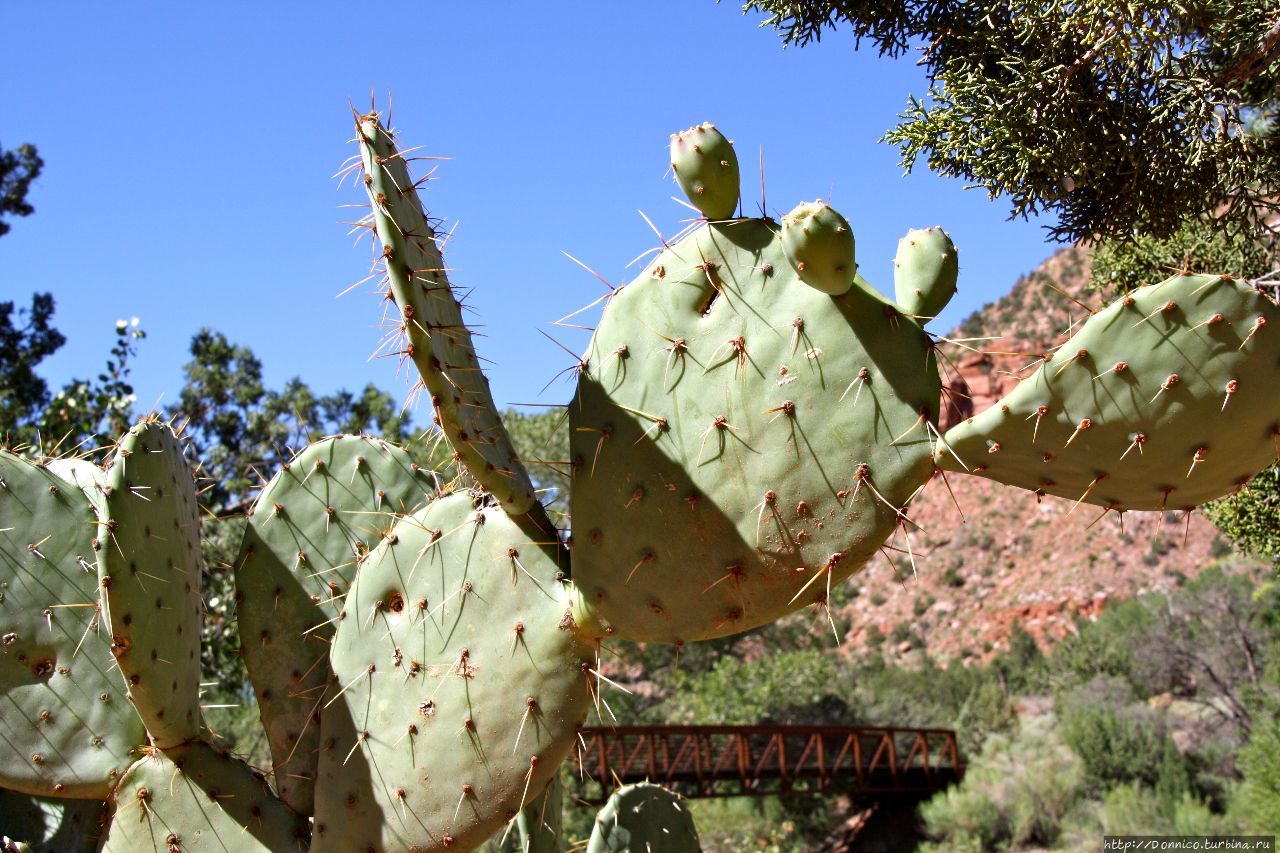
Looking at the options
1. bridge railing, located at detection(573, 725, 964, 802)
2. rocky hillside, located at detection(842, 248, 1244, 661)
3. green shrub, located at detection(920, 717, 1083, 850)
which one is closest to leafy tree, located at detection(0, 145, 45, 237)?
bridge railing, located at detection(573, 725, 964, 802)

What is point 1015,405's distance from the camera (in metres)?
1.65

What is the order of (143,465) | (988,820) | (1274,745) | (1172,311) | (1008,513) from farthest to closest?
(1008,513), (988,820), (1274,745), (143,465), (1172,311)

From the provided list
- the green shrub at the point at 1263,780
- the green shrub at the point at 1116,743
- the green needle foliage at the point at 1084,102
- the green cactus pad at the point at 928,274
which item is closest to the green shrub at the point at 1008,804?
the green shrub at the point at 1116,743

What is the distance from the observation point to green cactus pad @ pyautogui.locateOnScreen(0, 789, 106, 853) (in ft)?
8.78

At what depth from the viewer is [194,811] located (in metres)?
2.34

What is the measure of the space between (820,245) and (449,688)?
109 centimetres

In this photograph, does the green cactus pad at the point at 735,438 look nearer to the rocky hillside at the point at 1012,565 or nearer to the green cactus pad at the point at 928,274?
the green cactus pad at the point at 928,274

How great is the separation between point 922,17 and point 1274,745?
28.7ft

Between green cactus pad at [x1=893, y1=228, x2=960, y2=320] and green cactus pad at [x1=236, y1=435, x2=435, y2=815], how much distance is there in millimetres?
1311

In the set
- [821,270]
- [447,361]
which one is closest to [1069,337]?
[821,270]

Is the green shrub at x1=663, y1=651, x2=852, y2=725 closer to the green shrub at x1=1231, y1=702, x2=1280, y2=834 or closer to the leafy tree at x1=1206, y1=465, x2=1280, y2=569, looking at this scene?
the green shrub at x1=1231, y1=702, x2=1280, y2=834

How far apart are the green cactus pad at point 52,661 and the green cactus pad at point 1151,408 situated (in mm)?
1952

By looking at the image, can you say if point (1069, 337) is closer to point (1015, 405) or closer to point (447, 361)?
point (1015, 405)

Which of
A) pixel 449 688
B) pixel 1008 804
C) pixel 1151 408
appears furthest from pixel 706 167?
pixel 1008 804
